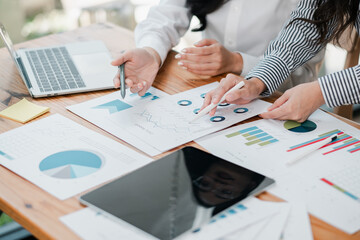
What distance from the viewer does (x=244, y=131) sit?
93cm

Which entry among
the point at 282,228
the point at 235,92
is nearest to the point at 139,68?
the point at 235,92

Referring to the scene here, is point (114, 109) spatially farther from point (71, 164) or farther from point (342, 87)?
point (342, 87)

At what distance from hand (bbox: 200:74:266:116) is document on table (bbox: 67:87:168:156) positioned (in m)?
0.13

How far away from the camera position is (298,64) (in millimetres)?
1188

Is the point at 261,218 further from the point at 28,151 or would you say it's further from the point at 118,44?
the point at 118,44

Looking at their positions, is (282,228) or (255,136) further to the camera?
(255,136)

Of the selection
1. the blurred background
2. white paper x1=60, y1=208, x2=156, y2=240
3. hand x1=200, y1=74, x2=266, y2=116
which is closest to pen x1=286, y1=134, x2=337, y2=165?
hand x1=200, y1=74, x2=266, y2=116

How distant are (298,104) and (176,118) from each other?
262mm

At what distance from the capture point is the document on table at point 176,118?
897mm

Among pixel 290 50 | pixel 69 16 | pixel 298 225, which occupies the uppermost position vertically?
pixel 290 50

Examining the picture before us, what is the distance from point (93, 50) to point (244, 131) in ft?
1.85

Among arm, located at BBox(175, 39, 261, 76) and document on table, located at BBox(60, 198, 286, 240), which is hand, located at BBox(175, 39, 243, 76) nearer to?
arm, located at BBox(175, 39, 261, 76)

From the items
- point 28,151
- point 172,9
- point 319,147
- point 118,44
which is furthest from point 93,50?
point 319,147

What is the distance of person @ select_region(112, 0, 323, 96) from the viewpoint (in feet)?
3.88
